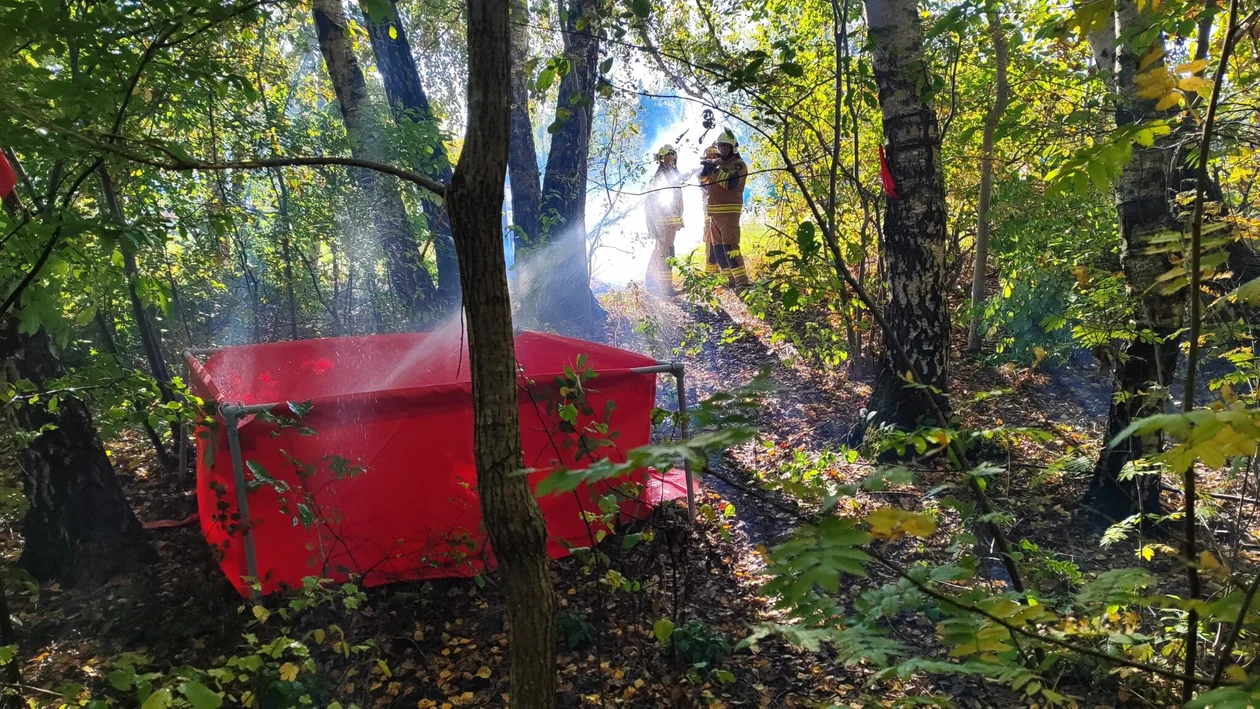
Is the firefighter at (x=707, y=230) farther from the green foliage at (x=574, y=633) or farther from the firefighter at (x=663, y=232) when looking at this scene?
the green foliage at (x=574, y=633)

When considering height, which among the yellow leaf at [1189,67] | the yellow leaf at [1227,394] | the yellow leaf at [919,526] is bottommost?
the yellow leaf at [919,526]

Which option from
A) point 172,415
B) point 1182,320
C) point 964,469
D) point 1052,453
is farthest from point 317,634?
point 1052,453

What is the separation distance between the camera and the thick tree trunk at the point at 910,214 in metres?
4.22

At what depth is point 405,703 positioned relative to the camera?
275 centimetres

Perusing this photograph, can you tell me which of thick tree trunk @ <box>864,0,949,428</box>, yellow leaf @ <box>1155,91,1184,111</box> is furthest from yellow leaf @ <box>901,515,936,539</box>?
thick tree trunk @ <box>864,0,949,428</box>

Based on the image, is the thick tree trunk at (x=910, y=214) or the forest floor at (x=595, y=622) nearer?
the forest floor at (x=595, y=622)

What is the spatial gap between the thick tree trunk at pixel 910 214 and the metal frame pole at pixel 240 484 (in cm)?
375

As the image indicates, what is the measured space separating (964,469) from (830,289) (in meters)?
1.67

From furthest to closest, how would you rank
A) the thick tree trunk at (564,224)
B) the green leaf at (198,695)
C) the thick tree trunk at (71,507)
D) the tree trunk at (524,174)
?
the tree trunk at (524,174) → the thick tree trunk at (564,224) → the thick tree trunk at (71,507) → the green leaf at (198,695)

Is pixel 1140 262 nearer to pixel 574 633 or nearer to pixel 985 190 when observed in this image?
pixel 985 190

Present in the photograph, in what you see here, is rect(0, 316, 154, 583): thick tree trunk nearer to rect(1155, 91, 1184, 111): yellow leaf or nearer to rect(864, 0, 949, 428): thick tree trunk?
rect(1155, 91, 1184, 111): yellow leaf

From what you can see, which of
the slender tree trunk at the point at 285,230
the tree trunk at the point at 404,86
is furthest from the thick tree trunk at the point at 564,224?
the slender tree trunk at the point at 285,230

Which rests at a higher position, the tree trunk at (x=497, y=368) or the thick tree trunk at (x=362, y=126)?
the thick tree trunk at (x=362, y=126)

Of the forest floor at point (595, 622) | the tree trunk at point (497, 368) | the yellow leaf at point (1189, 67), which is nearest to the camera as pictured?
the yellow leaf at point (1189, 67)
